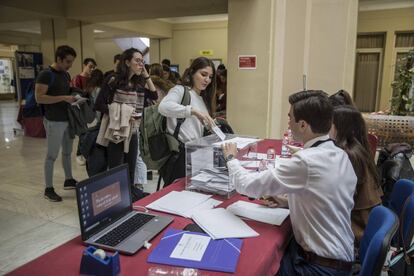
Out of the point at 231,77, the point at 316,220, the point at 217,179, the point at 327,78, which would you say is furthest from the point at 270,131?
the point at 316,220

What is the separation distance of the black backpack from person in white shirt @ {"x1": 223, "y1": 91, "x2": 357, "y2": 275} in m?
0.94

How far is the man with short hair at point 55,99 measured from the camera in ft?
10.4

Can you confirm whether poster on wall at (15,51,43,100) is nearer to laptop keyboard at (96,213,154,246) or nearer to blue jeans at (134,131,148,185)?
blue jeans at (134,131,148,185)

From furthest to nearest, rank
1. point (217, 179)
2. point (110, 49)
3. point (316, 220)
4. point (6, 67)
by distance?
point (6, 67)
point (110, 49)
point (217, 179)
point (316, 220)

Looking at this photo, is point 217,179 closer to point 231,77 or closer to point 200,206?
point 200,206

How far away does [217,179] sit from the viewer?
1826mm

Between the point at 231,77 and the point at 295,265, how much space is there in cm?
367

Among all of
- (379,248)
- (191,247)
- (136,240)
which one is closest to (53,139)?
(136,240)

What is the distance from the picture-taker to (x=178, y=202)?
5.29 ft

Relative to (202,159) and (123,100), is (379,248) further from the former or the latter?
(123,100)

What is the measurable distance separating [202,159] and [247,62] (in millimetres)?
2923

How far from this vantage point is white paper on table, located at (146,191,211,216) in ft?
5.00

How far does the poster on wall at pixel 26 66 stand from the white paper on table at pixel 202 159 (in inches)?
258

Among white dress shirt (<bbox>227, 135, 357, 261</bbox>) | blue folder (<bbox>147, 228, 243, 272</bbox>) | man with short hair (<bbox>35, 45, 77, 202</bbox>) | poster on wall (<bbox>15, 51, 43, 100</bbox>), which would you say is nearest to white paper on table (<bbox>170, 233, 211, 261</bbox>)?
blue folder (<bbox>147, 228, 243, 272</bbox>)
